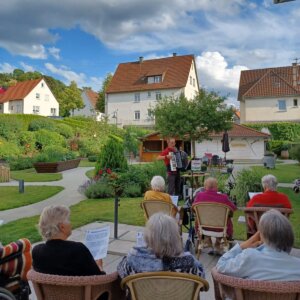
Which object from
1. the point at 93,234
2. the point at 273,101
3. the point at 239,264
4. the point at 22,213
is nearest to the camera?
the point at 239,264

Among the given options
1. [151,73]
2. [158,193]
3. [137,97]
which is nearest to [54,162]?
[158,193]

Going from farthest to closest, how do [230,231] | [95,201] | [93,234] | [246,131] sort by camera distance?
[246,131] → [95,201] → [230,231] → [93,234]

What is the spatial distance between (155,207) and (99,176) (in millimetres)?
6909

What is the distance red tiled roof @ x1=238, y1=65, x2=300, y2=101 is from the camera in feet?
137

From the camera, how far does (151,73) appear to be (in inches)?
1941

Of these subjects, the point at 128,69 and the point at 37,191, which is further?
the point at 128,69

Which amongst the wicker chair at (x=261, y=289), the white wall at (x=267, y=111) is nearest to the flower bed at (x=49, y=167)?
the wicker chair at (x=261, y=289)

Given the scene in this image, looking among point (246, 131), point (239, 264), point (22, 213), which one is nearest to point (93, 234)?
point (239, 264)

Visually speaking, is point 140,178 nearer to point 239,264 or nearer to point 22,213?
point 22,213

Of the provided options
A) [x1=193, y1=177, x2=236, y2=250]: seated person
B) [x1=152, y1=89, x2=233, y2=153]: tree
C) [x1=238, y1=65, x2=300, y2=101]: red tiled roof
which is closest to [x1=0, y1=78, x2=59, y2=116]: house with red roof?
[x1=238, y1=65, x2=300, y2=101]: red tiled roof

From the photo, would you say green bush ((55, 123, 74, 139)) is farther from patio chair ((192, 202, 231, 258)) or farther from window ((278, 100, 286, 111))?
patio chair ((192, 202, 231, 258))

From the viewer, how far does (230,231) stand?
5.22 meters

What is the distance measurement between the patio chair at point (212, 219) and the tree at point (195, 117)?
21.0m

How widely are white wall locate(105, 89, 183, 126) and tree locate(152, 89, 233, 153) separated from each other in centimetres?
2033
